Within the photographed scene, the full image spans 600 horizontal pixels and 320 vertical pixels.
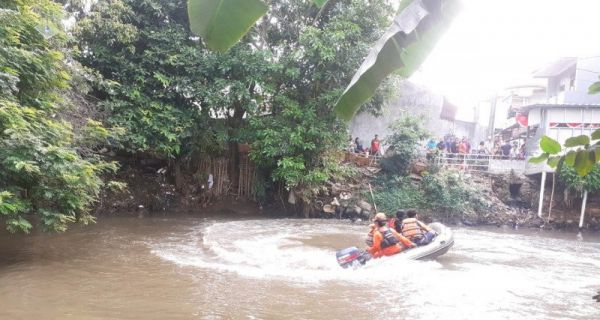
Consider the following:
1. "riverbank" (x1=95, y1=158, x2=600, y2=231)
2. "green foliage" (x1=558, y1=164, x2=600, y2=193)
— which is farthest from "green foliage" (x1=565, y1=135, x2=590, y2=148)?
"green foliage" (x1=558, y1=164, x2=600, y2=193)

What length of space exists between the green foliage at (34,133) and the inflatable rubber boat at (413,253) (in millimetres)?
4428

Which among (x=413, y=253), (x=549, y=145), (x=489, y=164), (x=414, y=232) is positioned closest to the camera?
(x=549, y=145)

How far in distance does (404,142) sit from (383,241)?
26.5 ft

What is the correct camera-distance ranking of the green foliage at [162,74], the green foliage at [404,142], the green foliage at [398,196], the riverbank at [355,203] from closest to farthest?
1. the green foliage at [162,74]
2. the riverbank at [355,203]
3. the green foliage at [398,196]
4. the green foliage at [404,142]

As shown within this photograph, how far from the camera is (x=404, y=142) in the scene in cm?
1661

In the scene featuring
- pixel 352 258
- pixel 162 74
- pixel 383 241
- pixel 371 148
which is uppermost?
pixel 162 74

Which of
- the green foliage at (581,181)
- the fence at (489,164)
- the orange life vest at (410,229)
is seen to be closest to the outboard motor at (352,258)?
the orange life vest at (410,229)

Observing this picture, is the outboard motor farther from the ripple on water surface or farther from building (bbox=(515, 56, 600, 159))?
building (bbox=(515, 56, 600, 159))

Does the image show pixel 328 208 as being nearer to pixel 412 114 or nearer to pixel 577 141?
pixel 412 114

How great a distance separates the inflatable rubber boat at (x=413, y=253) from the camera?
8711mm

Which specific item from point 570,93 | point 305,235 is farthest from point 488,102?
point 305,235

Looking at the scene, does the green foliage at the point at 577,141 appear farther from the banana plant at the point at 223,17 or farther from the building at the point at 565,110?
the building at the point at 565,110

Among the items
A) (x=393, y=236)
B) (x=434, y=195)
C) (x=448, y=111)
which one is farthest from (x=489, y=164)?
(x=393, y=236)

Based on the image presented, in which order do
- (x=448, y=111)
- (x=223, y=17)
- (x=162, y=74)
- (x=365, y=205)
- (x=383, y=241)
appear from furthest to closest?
(x=448, y=111)
(x=365, y=205)
(x=162, y=74)
(x=383, y=241)
(x=223, y=17)
